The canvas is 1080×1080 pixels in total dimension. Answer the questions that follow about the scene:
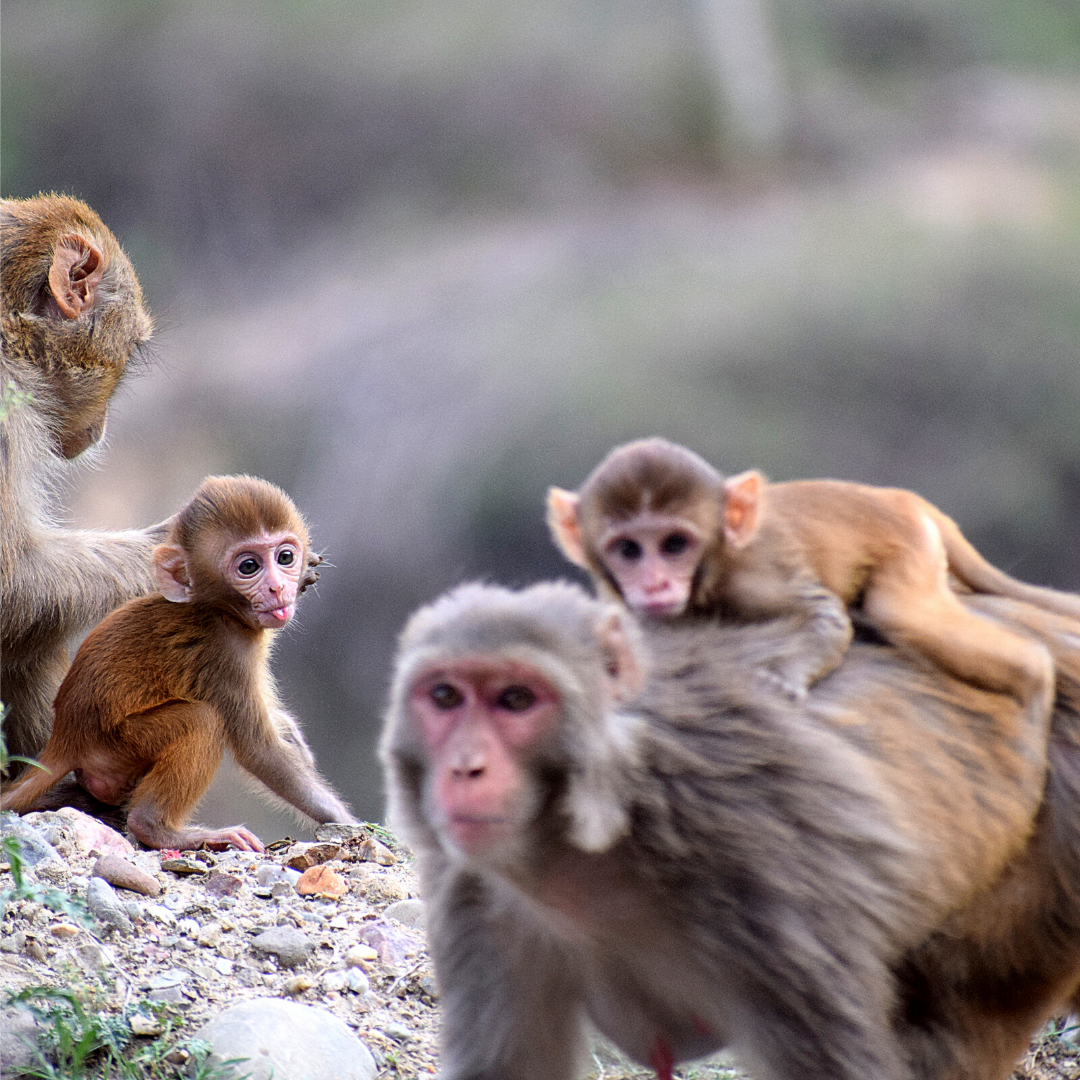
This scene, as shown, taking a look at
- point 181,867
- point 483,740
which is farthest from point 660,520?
point 181,867

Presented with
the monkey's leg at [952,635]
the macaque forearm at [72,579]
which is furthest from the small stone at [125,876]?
the monkey's leg at [952,635]

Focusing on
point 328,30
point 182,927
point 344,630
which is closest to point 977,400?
point 344,630

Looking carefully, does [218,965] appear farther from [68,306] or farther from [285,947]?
[68,306]

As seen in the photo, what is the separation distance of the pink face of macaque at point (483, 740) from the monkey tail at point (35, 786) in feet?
8.05

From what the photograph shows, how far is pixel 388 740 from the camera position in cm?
254

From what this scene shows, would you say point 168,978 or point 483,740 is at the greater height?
point 483,740

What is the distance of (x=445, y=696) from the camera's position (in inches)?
96.0

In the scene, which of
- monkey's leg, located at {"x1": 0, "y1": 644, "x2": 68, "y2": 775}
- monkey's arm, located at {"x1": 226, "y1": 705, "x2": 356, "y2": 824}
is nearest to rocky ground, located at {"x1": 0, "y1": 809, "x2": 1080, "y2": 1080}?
monkey's arm, located at {"x1": 226, "y1": 705, "x2": 356, "y2": 824}

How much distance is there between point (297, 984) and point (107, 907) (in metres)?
0.54

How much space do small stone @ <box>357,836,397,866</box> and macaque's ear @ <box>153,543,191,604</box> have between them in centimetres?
100

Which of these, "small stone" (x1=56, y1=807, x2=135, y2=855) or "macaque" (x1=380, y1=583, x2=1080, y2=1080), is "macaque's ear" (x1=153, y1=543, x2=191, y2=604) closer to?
"small stone" (x1=56, y1=807, x2=135, y2=855)

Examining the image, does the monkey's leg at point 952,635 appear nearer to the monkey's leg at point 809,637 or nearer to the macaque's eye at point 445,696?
the monkey's leg at point 809,637

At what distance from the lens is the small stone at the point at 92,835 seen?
13.6 ft

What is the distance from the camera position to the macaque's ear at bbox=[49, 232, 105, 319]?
498cm
